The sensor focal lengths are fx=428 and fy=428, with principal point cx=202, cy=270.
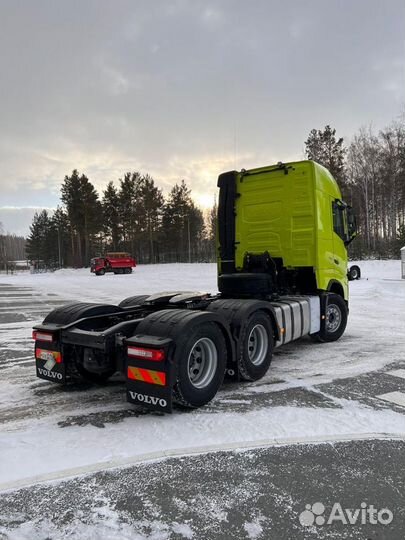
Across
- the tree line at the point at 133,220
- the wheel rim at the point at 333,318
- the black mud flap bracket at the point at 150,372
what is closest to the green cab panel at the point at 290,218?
the wheel rim at the point at 333,318

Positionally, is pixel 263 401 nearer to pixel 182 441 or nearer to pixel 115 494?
pixel 182 441

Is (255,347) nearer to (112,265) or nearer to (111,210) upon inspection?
(112,265)

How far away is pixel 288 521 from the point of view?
2.59m

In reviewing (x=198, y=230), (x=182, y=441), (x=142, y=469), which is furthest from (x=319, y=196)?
(x=198, y=230)

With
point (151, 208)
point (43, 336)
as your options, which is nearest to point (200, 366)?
point (43, 336)

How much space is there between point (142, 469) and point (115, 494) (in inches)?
13.8

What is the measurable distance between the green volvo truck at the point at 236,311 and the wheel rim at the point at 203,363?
1 centimetres

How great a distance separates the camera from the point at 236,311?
207 inches

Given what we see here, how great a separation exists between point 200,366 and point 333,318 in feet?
13.7

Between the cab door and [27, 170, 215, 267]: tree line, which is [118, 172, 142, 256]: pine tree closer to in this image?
[27, 170, 215, 267]: tree line

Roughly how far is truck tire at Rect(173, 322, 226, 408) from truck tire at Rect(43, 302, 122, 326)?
1470mm

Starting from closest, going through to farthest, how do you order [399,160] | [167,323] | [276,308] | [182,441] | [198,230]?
[182,441] → [167,323] → [276,308] → [399,160] → [198,230]

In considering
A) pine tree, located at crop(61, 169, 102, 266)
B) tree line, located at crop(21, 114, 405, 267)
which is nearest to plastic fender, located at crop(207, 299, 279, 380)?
tree line, located at crop(21, 114, 405, 267)

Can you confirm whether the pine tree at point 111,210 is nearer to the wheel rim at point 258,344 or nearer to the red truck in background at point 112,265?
the red truck in background at point 112,265
